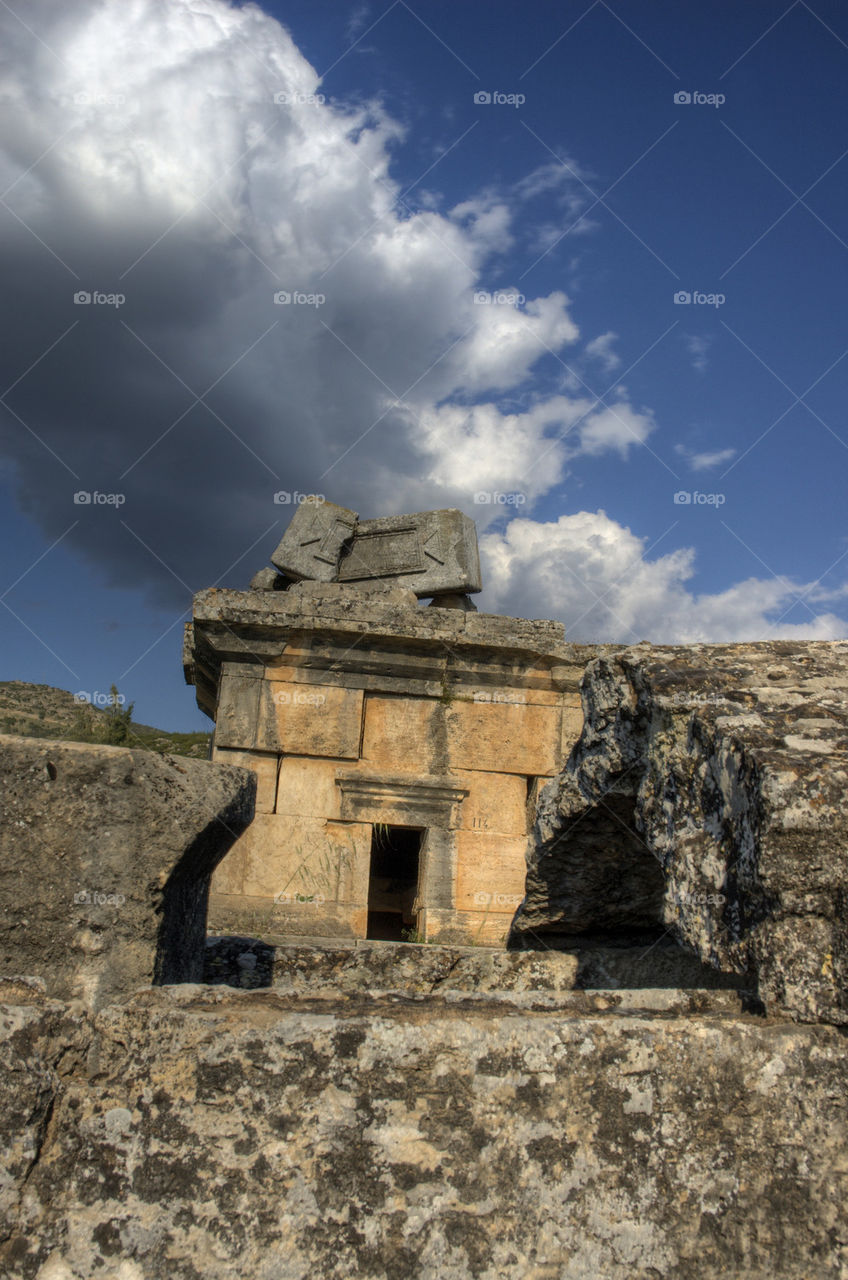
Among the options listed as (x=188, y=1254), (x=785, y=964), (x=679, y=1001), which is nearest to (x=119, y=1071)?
(x=188, y=1254)

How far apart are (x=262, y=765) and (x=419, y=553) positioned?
2872mm

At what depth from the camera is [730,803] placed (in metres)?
1.70

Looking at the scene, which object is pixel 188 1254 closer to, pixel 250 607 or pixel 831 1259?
pixel 831 1259

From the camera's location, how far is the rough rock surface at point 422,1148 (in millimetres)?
1342

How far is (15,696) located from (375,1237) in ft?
142

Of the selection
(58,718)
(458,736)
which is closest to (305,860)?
(458,736)

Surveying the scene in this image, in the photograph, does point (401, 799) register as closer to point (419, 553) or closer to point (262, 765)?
point (262, 765)

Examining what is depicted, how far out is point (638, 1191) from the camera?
1380 millimetres

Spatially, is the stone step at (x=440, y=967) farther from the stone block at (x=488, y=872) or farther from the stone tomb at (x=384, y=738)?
the stone block at (x=488, y=872)
